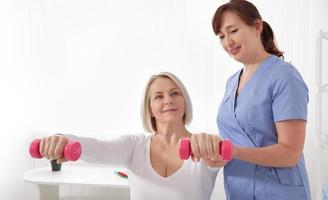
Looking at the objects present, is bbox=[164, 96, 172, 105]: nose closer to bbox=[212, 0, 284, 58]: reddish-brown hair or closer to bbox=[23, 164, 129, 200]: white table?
bbox=[212, 0, 284, 58]: reddish-brown hair

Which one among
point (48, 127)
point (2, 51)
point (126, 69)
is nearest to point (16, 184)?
point (48, 127)

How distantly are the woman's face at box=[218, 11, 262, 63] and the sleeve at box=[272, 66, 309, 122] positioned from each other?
4.9 inches

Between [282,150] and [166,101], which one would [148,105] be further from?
[282,150]

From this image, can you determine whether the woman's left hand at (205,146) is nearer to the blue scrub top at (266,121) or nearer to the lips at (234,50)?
the blue scrub top at (266,121)

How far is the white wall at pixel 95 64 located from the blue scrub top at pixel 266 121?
42.8 inches

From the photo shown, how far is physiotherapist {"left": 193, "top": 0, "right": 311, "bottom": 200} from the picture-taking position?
1.04 meters

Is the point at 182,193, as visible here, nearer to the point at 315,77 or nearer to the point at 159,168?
the point at 159,168

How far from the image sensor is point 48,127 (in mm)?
2568

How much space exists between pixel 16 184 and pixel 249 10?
190cm

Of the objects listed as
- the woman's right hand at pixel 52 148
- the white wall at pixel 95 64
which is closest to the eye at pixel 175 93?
the woman's right hand at pixel 52 148

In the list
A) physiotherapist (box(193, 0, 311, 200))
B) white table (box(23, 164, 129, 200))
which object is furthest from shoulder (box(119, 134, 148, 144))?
white table (box(23, 164, 129, 200))

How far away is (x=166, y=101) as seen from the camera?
4.17 ft

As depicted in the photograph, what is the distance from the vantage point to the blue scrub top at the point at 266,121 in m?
1.06

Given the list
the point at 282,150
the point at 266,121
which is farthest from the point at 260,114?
the point at 282,150
